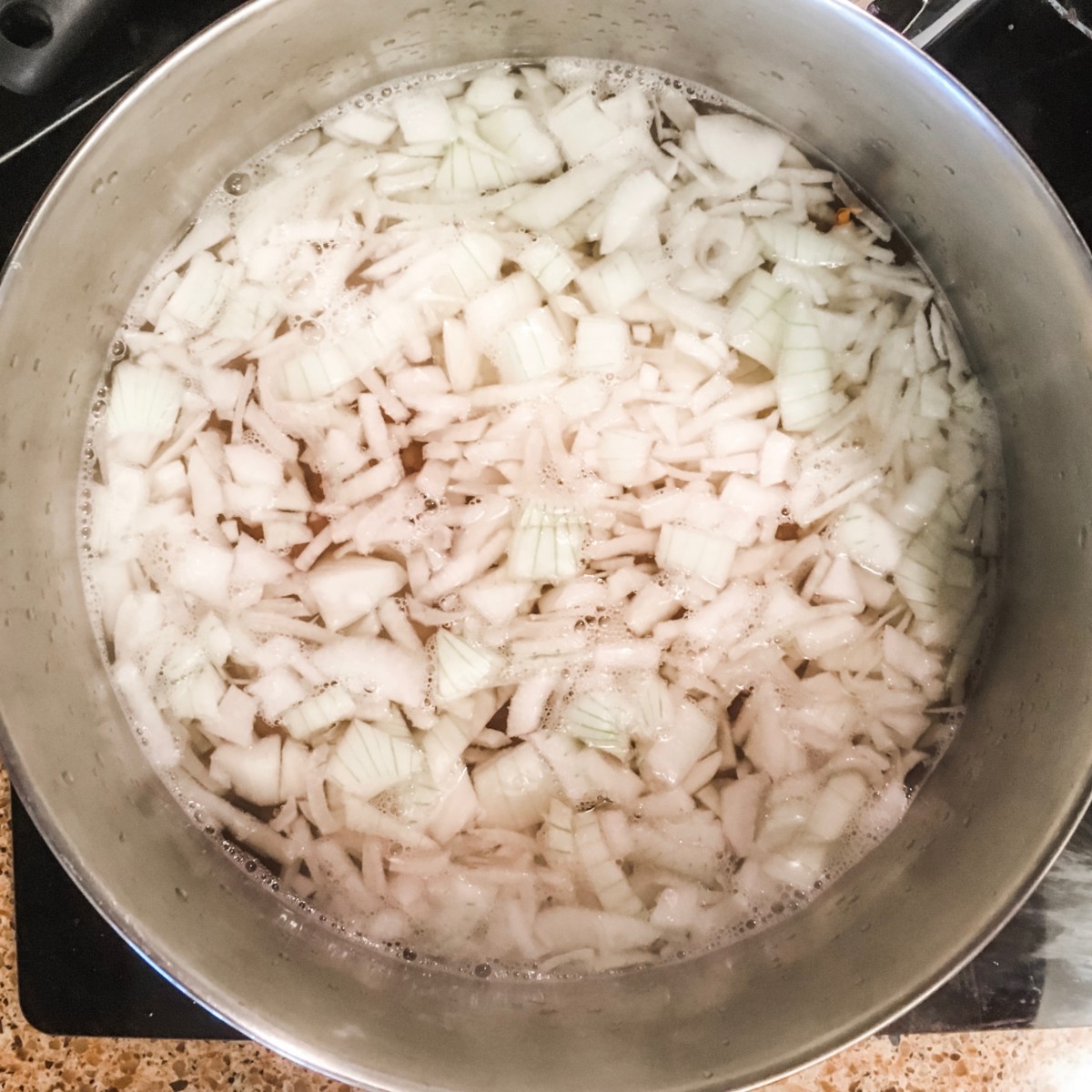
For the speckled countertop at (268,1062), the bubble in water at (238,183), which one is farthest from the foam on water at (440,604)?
the speckled countertop at (268,1062)

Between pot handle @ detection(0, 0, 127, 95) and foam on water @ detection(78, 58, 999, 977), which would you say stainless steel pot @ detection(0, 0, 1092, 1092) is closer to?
foam on water @ detection(78, 58, 999, 977)

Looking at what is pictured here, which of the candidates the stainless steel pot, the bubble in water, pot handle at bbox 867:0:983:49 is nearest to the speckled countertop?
the stainless steel pot

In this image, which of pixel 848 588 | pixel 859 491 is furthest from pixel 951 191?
pixel 848 588

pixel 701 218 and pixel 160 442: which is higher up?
pixel 701 218

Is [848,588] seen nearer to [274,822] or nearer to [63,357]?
[274,822]

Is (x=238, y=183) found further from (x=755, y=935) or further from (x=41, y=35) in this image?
(x=755, y=935)
